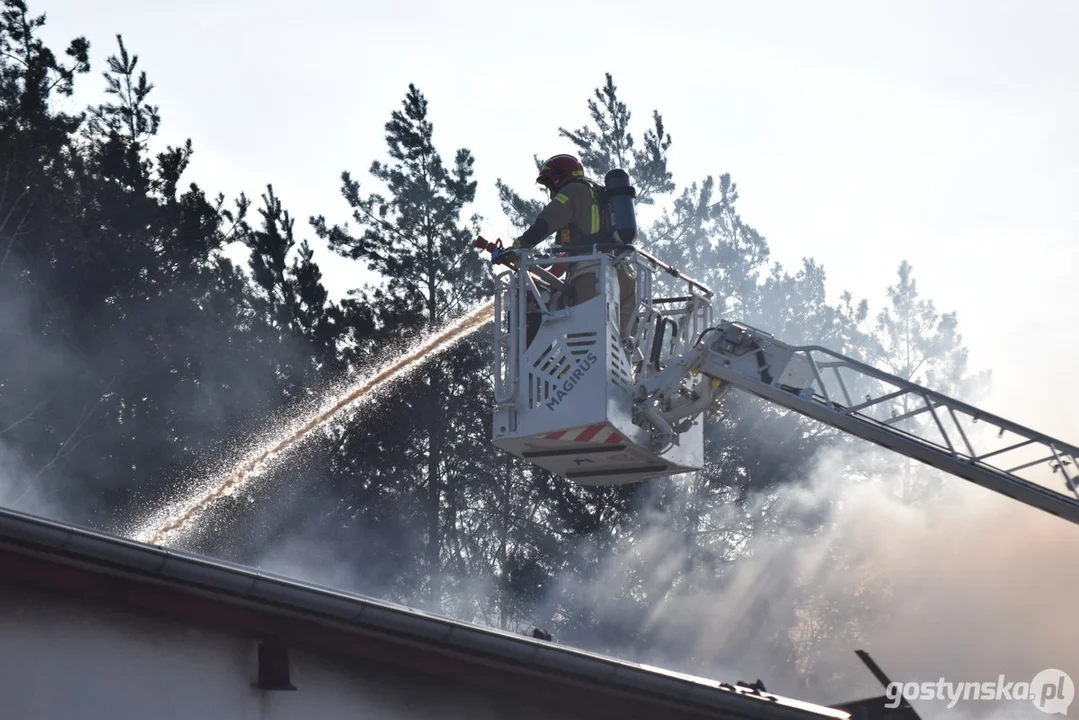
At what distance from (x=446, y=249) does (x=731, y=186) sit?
8.30 meters

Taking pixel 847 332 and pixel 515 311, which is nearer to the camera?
pixel 515 311

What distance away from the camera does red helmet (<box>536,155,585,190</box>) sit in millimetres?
12539

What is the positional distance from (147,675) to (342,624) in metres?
1.05

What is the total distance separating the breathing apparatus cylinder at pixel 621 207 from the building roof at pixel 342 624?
13.8 feet

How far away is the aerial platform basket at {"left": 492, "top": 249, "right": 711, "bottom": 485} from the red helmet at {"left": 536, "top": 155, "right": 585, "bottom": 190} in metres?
0.92

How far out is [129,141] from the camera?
28.6 metres

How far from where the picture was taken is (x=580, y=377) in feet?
37.4

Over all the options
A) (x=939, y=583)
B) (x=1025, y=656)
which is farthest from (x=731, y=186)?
(x=1025, y=656)

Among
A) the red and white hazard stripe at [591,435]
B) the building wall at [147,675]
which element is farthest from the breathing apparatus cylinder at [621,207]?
the building wall at [147,675]

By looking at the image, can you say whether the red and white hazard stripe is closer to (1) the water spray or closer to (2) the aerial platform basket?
(2) the aerial platform basket

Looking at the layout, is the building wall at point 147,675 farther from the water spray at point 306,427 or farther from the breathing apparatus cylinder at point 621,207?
the water spray at point 306,427

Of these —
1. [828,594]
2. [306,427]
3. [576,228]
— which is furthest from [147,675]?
[828,594]

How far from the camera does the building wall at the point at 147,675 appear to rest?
22.1 ft

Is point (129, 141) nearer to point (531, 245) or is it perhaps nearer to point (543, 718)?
point (531, 245)
